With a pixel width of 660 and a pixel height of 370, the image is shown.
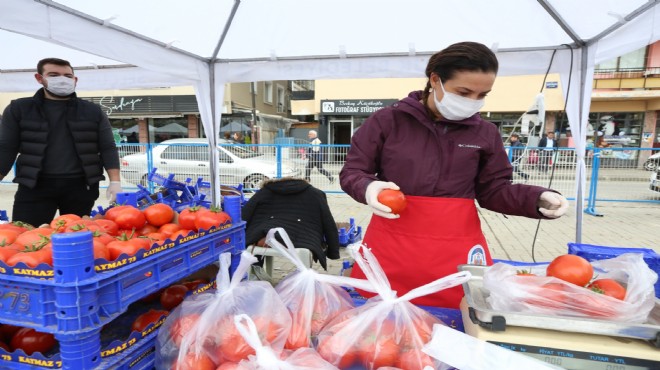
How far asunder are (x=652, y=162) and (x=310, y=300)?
1179 cm

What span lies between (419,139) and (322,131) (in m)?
19.5

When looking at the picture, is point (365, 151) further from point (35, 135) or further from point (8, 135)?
point (8, 135)

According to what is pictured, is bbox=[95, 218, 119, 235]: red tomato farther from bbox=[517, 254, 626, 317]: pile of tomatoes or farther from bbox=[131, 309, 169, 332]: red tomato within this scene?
bbox=[517, 254, 626, 317]: pile of tomatoes

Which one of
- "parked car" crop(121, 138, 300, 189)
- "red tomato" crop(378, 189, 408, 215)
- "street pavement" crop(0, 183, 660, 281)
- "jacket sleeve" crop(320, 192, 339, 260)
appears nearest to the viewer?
"red tomato" crop(378, 189, 408, 215)

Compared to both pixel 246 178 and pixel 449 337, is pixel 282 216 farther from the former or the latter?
pixel 246 178

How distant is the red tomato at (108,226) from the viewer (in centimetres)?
174

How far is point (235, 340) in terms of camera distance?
3.70 ft

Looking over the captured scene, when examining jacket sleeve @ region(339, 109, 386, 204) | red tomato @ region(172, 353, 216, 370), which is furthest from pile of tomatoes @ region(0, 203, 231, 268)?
jacket sleeve @ region(339, 109, 386, 204)

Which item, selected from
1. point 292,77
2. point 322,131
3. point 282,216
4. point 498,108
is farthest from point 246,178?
point 498,108

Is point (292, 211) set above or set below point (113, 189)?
below

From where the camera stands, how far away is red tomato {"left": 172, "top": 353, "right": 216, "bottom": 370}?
3.62 feet

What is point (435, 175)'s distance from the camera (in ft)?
6.06

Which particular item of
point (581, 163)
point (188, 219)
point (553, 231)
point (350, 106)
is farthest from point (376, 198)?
point (350, 106)

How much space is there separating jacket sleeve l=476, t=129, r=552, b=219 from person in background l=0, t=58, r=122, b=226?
9.93 feet
